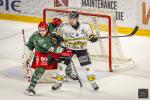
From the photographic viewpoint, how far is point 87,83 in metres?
10.4

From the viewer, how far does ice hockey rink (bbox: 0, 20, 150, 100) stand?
31.9 ft

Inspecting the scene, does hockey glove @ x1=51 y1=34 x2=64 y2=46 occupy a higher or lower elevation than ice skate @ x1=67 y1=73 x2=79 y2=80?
higher

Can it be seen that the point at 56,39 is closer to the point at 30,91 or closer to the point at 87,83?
the point at 30,91

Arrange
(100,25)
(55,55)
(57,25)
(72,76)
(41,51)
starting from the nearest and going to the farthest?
(41,51)
(55,55)
(57,25)
(72,76)
(100,25)

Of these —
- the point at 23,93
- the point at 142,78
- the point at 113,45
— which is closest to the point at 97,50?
the point at 113,45

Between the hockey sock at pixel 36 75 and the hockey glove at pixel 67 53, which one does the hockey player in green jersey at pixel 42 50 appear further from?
the hockey glove at pixel 67 53

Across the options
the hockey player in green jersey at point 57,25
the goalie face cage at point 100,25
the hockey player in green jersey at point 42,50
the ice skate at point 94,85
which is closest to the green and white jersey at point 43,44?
the hockey player in green jersey at point 42,50

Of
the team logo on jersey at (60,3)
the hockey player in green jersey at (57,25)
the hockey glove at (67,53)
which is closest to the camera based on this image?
the hockey glove at (67,53)

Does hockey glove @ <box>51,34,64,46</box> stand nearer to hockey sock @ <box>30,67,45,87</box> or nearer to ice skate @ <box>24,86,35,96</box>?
hockey sock @ <box>30,67,45,87</box>

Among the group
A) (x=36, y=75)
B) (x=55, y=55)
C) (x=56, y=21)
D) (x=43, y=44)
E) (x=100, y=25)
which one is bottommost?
(x=36, y=75)

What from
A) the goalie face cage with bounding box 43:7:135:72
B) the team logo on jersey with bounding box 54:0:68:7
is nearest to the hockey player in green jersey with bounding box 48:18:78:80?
the goalie face cage with bounding box 43:7:135:72

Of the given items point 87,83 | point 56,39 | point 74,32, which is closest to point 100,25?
point 87,83

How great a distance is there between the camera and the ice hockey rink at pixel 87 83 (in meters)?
9.71

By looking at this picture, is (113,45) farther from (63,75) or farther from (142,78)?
(63,75)
